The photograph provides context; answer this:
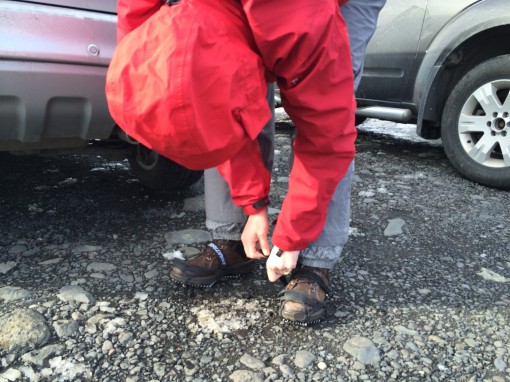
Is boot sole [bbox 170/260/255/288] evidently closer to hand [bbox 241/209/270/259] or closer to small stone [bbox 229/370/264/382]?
hand [bbox 241/209/270/259]

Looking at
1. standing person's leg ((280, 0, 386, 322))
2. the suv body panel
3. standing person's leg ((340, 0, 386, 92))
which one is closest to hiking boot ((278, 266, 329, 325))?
standing person's leg ((280, 0, 386, 322))

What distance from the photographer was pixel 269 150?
1668 mm

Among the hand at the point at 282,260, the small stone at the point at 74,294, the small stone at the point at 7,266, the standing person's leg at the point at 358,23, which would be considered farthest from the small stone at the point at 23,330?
the standing person's leg at the point at 358,23

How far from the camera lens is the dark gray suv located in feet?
9.51

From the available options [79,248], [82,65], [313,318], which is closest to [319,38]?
[313,318]

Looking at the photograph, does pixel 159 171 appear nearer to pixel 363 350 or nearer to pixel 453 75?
pixel 363 350

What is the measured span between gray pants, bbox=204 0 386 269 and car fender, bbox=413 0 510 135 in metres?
1.62

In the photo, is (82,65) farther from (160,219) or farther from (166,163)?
(160,219)

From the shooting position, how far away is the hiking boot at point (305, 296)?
151 cm

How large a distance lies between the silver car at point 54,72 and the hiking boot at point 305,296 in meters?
0.91

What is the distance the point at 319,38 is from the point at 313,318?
879mm

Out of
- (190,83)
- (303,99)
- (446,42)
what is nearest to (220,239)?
(303,99)

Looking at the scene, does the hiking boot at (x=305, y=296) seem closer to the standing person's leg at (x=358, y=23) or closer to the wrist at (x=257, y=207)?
the wrist at (x=257, y=207)

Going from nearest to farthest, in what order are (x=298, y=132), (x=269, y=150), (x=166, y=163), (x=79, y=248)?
(x=298, y=132) < (x=269, y=150) < (x=79, y=248) < (x=166, y=163)
